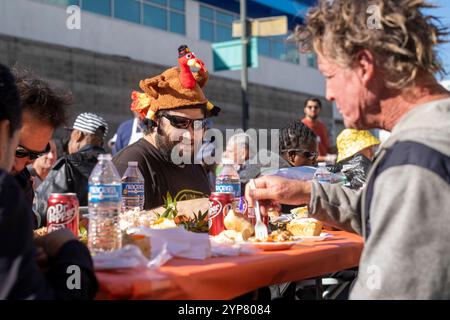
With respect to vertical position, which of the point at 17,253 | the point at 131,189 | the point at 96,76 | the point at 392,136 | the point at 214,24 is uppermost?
the point at 214,24

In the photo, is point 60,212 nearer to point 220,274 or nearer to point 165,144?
point 220,274

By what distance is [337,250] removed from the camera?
2.76m

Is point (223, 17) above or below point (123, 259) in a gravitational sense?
above

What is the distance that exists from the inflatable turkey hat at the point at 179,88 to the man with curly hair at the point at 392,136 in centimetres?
176

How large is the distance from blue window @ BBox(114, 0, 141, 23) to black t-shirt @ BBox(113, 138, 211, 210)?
48.9 ft

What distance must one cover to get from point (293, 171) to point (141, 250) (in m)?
1.86

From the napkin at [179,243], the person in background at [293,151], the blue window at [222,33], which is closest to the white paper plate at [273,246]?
the napkin at [179,243]

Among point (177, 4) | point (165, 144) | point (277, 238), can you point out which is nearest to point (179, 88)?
point (165, 144)

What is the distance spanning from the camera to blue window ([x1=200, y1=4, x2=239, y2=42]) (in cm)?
2200

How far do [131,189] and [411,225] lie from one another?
6.45ft

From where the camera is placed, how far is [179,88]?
14.0 ft
